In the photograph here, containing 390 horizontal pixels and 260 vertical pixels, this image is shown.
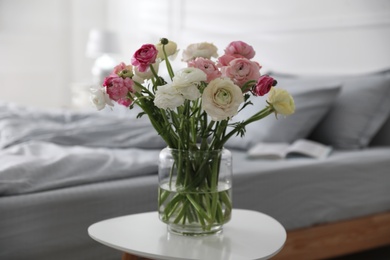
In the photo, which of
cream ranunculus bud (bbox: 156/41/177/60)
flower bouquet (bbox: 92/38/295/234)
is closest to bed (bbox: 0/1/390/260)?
flower bouquet (bbox: 92/38/295/234)

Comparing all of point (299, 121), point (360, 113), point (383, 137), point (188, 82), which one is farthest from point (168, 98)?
point (383, 137)

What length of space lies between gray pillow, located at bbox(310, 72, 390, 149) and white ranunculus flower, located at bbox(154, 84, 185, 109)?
1.66 meters

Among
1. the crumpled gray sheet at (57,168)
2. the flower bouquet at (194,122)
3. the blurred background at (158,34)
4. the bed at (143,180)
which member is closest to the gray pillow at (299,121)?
the bed at (143,180)

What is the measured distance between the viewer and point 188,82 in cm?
134

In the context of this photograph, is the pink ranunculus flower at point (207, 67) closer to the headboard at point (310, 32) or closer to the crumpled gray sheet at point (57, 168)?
the crumpled gray sheet at point (57, 168)

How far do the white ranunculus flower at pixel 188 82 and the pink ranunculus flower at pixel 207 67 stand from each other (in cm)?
5

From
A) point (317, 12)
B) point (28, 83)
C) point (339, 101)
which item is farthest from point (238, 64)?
point (28, 83)

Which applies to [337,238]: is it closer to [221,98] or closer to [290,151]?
[290,151]

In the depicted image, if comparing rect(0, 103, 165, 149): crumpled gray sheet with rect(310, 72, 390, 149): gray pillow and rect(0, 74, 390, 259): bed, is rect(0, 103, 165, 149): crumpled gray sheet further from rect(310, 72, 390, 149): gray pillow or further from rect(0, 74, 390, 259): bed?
rect(310, 72, 390, 149): gray pillow

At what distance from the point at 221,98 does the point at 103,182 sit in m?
0.85

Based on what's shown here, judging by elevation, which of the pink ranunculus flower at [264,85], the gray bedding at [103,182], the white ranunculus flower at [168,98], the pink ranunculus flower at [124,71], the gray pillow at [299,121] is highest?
the pink ranunculus flower at [124,71]

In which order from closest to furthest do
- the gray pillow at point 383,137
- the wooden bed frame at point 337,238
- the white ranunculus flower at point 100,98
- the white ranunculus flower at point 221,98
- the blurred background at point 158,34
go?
the white ranunculus flower at point 221,98, the white ranunculus flower at point 100,98, the wooden bed frame at point 337,238, the gray pillow at point 383,137, the blurred background at point 158,34

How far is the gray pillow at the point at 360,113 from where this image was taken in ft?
9.13

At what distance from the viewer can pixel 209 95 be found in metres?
1.34
